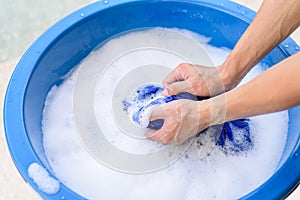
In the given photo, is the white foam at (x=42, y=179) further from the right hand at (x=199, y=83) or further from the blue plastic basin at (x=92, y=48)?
the right hand at (x=199, y=83)

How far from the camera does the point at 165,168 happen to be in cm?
102

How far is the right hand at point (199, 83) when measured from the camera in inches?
40.9

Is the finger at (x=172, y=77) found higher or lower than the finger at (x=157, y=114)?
higher

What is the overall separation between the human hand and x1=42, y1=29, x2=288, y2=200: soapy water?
0.22 ft

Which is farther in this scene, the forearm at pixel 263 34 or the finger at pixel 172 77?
the finger at pixel 172 77

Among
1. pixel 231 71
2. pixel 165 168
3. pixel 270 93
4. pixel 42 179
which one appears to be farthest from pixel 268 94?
pixel 42 179

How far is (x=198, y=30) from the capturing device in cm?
124

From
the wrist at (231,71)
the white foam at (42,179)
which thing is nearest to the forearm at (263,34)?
the wrist at (231,71)

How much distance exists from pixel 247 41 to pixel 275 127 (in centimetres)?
26

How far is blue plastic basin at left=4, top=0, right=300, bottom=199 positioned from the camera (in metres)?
0.90

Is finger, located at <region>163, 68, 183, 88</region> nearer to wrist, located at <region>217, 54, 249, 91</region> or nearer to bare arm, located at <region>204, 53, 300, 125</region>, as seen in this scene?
wrist, located at <region>217, 54, 249, 91</region>

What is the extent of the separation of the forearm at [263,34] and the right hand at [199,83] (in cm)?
2

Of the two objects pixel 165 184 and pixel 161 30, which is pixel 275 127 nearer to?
pixel 165 184

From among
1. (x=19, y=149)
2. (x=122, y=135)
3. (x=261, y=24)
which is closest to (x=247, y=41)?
(x=261, y=24)
